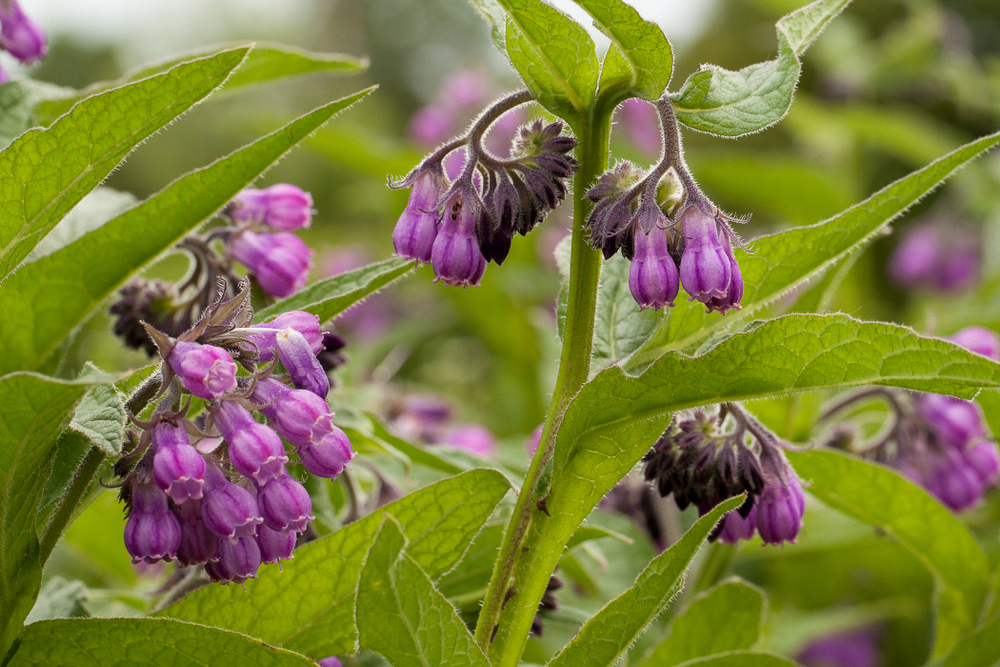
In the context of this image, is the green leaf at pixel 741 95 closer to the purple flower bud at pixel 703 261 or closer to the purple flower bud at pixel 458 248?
the purple flower bud at pixel 703 261

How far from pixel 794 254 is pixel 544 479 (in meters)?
0.48

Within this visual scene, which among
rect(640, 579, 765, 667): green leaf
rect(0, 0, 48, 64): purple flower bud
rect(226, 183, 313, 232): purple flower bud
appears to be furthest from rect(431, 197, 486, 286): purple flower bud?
rect(0, 0, 48, 64): purple flower bud

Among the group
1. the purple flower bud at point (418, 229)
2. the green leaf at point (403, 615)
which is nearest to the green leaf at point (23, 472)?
the green leaf at point (403, 615)

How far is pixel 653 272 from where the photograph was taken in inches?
49.2

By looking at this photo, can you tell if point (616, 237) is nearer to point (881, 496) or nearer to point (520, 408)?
point (881, 496)

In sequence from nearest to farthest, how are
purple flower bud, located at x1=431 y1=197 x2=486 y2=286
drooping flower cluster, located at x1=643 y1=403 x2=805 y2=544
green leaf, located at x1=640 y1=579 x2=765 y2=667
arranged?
purple flower bud, located at x1=431 y1=197 x2=486 y2=286, drooping flower cluster, located at x1=643 y1=403 x2=805 y2=544, green leaf, located at x1=640 y1=579 x2=765 y2=667

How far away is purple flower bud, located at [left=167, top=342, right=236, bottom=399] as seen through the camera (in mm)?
1048

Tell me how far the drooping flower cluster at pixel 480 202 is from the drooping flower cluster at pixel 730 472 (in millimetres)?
385

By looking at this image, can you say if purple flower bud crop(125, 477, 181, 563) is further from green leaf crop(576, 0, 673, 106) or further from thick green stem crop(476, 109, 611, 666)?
green leaf crop(576, 0, 673, 106)

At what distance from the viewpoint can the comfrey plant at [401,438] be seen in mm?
1080

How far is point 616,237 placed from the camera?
1.25 metres

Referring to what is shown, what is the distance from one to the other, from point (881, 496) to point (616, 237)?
2.76 feet

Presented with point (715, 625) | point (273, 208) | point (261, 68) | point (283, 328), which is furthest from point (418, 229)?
point (715, 625)

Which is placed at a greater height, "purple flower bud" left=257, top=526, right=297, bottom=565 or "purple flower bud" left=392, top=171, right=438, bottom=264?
"purple flower bud" left=392, top=171, right=438, bottom=264
